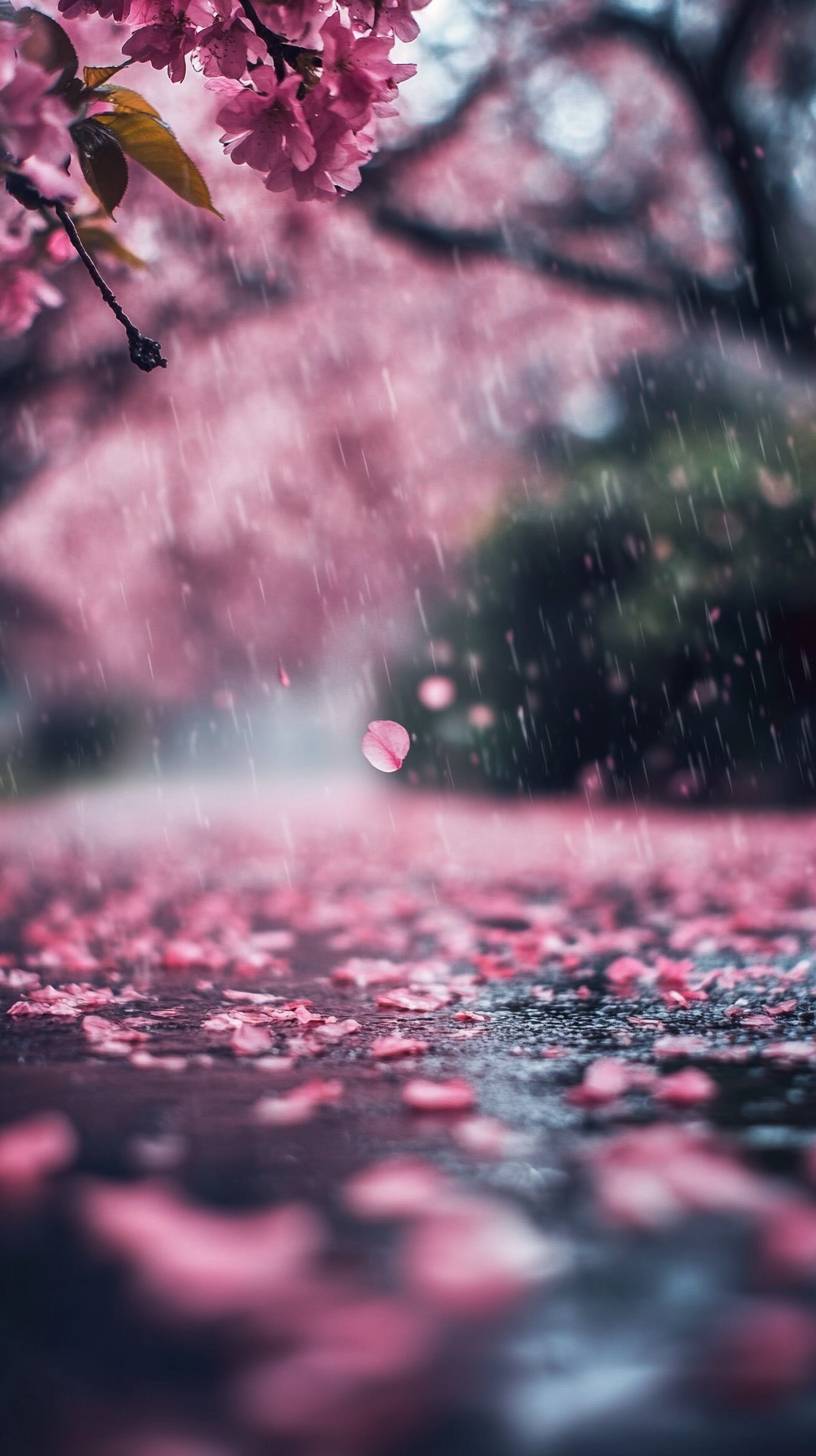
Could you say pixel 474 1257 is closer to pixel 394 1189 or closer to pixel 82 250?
pixel 394 1189

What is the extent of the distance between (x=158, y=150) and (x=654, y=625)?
7.29 meters

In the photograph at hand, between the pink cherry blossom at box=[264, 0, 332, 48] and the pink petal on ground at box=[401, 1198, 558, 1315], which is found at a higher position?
the pink cherry blossom at box=[264, 0, 332, 48]

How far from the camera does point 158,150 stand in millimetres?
1618

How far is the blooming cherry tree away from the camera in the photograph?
5.25 ft

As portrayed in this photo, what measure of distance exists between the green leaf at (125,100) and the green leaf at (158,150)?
0.01m

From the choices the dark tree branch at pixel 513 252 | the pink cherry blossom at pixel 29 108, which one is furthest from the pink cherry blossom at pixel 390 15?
the dark tree branch at pixel 513 252

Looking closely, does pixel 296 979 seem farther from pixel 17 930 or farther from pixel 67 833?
pixel 67 833

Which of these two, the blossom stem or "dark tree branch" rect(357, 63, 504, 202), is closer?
the blossom stem

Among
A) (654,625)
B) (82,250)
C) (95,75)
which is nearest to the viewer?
(95,75)

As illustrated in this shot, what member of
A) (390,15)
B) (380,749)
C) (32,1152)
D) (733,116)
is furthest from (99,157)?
(733,116)

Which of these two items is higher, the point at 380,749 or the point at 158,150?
the point at 158,150

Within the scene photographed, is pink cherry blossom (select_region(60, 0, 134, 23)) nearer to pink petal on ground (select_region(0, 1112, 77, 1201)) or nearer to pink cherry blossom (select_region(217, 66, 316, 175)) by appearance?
pink cherry blossom (select_region(217, 66, 316, 175))

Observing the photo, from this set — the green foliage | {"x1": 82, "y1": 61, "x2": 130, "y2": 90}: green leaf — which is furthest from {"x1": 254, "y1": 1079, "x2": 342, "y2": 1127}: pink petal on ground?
the green foliage

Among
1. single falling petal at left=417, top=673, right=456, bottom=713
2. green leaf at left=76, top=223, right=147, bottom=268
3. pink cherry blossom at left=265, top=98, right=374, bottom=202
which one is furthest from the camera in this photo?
single falling petal at left=417, top=673, right=456, bottom=713
